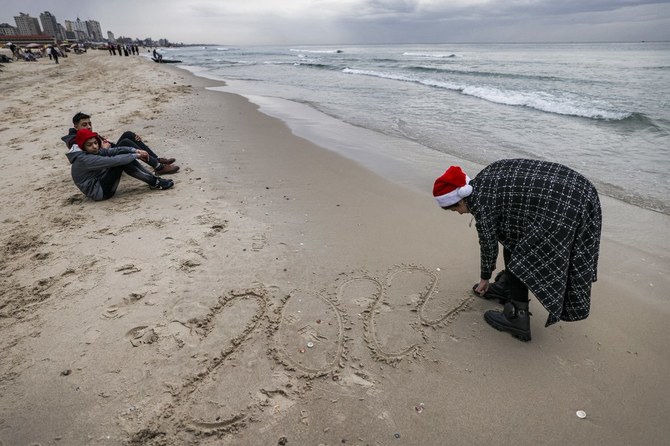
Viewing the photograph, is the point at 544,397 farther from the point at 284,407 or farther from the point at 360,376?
the point at 284,407

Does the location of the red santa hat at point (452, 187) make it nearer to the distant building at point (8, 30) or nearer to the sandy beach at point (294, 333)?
the sandy beach at point (294, 333)

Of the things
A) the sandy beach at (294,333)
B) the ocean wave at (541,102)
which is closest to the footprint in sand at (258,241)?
the sandy beach at (294,333)

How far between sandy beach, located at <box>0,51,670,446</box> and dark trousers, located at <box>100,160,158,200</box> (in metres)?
0.20

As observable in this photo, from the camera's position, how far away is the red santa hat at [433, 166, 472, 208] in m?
Answer: 2.41

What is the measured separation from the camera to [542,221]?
87.8 inches

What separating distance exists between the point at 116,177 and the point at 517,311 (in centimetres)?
518

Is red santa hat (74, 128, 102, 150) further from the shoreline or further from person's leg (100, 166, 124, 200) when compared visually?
the shoreline

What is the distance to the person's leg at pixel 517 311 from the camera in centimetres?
265

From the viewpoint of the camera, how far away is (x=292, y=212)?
459cm

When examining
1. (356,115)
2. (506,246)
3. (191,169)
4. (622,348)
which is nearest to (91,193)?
(191,169)

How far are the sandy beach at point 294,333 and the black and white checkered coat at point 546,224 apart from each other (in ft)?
1.98

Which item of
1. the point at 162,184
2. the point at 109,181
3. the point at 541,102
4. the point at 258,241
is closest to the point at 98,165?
the point at 109,181

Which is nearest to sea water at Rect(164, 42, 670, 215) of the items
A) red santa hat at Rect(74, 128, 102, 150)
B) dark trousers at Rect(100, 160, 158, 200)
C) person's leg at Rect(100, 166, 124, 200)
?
dark trousers at Rect(100, 160, 158, 200)

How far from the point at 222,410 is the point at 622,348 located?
117 inches
